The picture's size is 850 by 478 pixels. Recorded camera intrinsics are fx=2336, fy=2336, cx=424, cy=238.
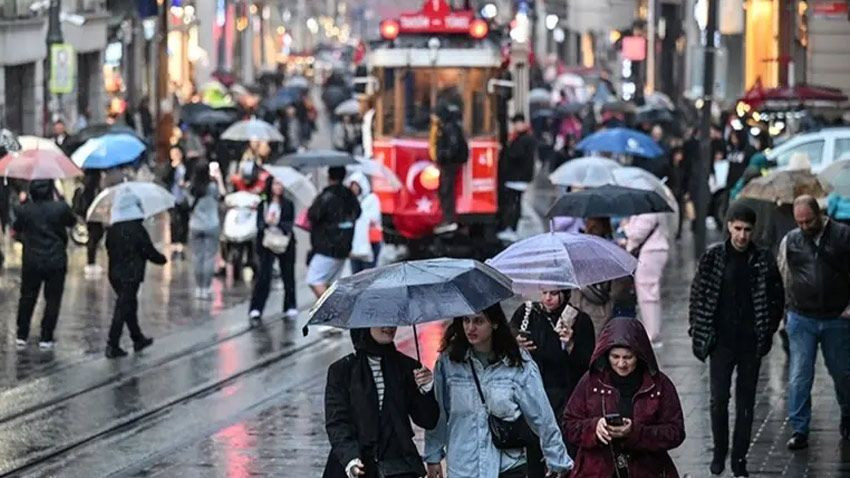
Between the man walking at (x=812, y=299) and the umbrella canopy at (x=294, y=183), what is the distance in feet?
30.0

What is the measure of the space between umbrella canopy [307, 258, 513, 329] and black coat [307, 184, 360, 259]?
12057 millimetres

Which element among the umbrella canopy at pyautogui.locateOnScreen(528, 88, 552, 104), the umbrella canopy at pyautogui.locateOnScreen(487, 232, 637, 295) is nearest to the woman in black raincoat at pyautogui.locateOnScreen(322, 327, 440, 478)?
the umbrella canopy at pyautogui.locateOnScreen(487, 232, 637, 295)

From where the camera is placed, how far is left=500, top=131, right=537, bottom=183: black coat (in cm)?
3234

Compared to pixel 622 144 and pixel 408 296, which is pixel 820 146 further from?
pixel 408 296

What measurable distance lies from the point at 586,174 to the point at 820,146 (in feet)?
27.6

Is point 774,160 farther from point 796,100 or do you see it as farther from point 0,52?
point 0,52

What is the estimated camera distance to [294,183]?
24.1m

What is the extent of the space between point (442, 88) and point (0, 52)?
567 inches

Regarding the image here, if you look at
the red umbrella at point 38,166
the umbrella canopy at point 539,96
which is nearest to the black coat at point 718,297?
the red umbrella at point 38,166

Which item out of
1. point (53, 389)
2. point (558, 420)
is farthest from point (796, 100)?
point (558, 420)

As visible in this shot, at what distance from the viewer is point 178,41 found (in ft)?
233

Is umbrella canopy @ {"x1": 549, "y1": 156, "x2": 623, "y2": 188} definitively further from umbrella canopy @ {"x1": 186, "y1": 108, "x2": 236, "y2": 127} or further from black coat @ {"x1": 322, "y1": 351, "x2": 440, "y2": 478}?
umbrella canopy @ {"x1": 186, "y1": 108, "x2": 236, "y2": 127}

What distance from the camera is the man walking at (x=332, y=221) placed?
22609 millimetres

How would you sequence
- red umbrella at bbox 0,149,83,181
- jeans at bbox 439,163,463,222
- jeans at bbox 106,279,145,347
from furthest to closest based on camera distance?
jeans at bbox 439,163,463,222 → red umbrella at bbox 0,149,83,181 → jeans at bbox 106,279,145,347
